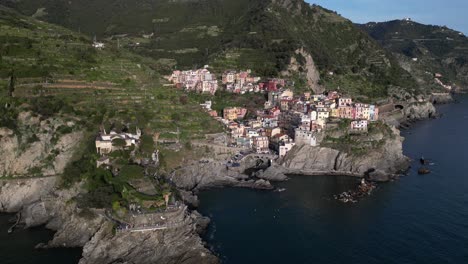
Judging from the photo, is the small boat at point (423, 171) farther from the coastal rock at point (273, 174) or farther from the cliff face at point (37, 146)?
the cliff face at point (37, 146)

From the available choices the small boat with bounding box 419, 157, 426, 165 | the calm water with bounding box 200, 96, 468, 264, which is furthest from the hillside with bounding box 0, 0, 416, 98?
the calm water with bounding box 200, 96, 468, 264

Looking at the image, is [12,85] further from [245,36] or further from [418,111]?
[418,111]

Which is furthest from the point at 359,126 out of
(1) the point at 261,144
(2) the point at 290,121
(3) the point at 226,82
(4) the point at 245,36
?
(4) the point at 245,36

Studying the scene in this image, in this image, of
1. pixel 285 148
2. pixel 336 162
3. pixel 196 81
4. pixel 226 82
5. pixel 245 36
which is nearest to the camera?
pixel 336 162

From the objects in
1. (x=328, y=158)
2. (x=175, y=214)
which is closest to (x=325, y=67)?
A: (x=328, y=158)

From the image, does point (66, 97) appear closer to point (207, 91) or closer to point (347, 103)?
point (207, 91)

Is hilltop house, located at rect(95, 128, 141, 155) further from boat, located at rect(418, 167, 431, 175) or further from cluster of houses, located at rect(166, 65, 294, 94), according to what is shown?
boat, located at rect(418, 167, 431, 175)

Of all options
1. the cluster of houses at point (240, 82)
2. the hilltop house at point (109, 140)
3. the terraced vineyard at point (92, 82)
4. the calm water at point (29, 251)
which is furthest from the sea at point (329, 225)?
the cluster of houses at point (240, 82)

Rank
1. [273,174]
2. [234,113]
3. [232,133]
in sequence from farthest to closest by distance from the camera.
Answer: [234,113]
[232,133]
[273,174]
